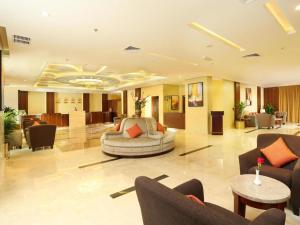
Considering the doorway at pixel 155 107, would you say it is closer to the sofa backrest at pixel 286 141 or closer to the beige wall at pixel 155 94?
the beige wall at pixel 155 94

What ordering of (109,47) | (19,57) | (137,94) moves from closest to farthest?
(109,47) < (19,57) < (137,94)

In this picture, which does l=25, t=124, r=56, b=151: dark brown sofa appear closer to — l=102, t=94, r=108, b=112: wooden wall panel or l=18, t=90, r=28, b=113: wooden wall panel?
l=18, t=90, r=28, b=113: wooden wall panel

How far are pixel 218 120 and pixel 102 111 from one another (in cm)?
1061

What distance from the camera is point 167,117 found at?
38.2ft

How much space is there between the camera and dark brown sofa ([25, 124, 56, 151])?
18.1ft

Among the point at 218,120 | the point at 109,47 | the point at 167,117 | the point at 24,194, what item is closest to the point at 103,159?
the point at 24,194

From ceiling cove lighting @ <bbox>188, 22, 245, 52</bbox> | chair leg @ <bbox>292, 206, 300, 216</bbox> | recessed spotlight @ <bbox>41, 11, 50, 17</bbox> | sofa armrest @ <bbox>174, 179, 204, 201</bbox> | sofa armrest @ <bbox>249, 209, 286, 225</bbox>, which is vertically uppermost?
ceiling cove lighting @ <bbox>188, 22, 245, 52</bbox>

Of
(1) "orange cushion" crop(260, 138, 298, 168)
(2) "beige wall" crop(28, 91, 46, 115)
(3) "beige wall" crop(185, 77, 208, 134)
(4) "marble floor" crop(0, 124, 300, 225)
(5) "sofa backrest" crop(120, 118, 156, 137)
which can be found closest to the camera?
(4) "marble floor" crop(0, 124, 300, 225)

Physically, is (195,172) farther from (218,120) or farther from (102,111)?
(102,111)

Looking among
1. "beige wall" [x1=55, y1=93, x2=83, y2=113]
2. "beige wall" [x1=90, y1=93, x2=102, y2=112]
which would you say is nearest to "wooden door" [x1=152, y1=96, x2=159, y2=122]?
"beige wall" [x1=90, y1=93, x2=102, y2=112]

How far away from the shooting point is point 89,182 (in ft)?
10.9

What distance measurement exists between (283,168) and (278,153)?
0.72 feet

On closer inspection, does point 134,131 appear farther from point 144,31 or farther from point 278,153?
point 278,153

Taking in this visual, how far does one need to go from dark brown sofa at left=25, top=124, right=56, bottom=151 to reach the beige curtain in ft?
49.4
